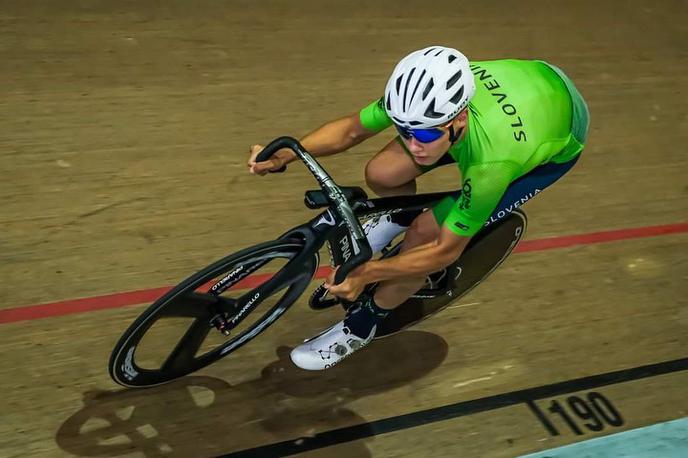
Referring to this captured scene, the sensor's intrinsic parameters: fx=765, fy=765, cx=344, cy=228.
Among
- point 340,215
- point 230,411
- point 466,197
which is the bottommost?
point 230,411

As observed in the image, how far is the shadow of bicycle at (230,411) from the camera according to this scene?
95.4 inches

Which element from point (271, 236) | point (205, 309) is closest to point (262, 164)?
point (205, 309)

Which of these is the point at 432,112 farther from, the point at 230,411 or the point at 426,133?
the point at 230,411

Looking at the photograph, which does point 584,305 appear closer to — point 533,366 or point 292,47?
point 533,366

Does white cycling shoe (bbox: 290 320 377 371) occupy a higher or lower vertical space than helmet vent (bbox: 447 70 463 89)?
lower

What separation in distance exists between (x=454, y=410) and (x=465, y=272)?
502mm

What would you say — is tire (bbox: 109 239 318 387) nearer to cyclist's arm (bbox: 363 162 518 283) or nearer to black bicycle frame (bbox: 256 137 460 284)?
black bicycle frame (bbox: 256 137 460 284)

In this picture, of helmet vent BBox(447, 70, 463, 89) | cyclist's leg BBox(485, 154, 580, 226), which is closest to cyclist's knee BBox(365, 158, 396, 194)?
cyclist's leg BBox(485, 154, 580, 226)

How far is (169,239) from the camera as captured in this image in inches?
124

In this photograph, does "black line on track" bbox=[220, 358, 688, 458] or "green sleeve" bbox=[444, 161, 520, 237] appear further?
"black line on track" bbox=[220, 358, 688, 458]

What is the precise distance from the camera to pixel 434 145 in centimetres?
212

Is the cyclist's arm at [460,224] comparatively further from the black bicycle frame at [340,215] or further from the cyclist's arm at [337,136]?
the cyclist's arm at [337,136]

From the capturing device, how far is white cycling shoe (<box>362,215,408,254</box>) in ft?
8.92

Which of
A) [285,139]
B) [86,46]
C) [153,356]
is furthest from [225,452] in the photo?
[86,46]
